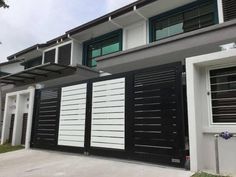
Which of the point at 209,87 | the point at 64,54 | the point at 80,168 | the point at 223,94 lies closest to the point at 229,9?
the point at 209,87

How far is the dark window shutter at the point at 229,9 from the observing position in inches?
295

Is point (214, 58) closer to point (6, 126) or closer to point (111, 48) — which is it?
point (111, 48)

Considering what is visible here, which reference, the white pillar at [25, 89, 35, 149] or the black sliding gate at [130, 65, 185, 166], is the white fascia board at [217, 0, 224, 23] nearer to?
the black sliding gate at [130, 65, 185, 166]

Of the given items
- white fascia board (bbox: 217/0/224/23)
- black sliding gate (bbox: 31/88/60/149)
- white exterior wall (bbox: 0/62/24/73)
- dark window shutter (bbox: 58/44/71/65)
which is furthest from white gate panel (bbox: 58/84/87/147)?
white exterior wall (bbox: 0/62/24/73)

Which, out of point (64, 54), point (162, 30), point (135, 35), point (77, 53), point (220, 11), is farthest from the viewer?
point (64, 54)

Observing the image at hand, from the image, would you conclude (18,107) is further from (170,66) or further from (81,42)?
(170,66)

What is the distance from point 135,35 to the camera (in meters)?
10.5

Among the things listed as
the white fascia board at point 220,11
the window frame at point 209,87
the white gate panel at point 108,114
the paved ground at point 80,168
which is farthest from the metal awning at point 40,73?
the window frame at point 209,87

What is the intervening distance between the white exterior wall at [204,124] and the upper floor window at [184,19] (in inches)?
139

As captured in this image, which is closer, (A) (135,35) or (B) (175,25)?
(B) (175,25)

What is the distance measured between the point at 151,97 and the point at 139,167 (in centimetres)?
185

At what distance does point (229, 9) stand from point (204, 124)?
4385mm

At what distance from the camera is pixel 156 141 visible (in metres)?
5.90

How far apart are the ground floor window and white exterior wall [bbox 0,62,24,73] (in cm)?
1480
